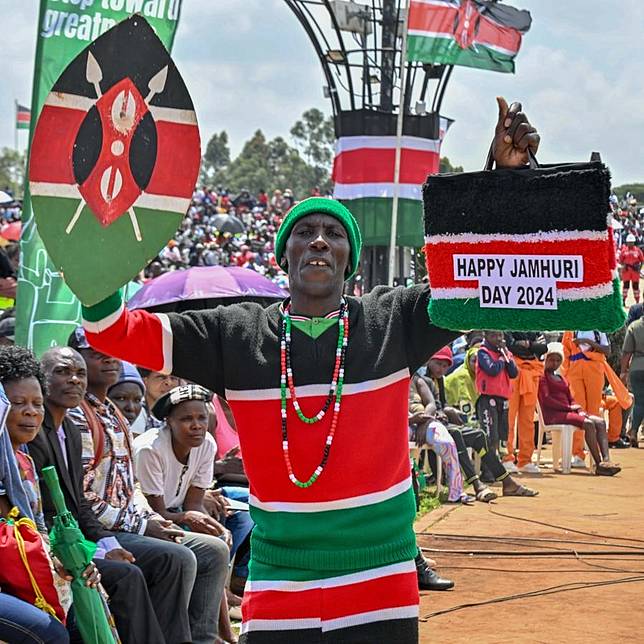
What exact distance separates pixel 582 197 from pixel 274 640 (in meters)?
1.39

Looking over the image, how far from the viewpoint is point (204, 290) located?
32.0ft

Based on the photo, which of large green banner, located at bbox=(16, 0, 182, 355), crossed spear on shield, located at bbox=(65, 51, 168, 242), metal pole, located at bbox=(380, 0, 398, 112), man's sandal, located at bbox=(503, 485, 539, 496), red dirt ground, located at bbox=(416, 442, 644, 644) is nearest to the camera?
crossed spear on shield, located at bbox=(65, 51, 168, 242)

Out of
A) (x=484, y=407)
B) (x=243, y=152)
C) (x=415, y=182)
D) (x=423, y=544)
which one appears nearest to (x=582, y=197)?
(x=423, y=544)

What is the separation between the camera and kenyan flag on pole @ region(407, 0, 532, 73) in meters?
15.0

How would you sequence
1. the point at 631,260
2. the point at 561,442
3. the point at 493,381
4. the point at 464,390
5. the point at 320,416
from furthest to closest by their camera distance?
the point at 631,260, the point at 561,442, the point at 464,390, the point at 493,381, the point at 320,416

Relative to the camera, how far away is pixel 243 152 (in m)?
107

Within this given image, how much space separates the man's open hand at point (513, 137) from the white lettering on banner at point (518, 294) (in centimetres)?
32

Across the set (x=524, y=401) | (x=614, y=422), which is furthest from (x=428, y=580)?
(x=614, y=422)

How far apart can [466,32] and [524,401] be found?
5210mm

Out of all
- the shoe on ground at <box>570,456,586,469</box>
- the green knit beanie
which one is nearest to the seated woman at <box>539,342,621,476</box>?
the shoe on ground at <box>570,456,586,469</box>

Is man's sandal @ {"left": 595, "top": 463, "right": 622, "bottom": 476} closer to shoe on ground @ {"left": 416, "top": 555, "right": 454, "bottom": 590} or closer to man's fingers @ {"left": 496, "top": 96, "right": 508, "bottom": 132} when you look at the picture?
shoe on ground @ {"left": 416, "top": 555, "right": 454, "bottom": 590}

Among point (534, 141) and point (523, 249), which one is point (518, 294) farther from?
point (534, 141)

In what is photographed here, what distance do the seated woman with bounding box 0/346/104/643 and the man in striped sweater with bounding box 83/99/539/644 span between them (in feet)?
4.74

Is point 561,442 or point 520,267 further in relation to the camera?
point 561,442
